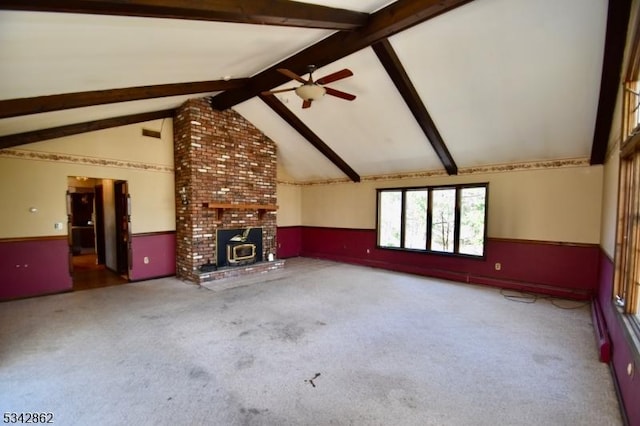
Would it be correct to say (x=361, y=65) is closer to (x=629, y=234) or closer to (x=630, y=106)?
(x=630, y=106)

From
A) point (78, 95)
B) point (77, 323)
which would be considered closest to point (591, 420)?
point (77, 323)

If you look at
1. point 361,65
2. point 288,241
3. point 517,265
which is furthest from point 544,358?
point 288,241

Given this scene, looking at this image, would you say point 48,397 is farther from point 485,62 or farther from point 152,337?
point 485,62

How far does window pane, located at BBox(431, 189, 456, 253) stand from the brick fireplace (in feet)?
12.1

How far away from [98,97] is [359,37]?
3.30 metres

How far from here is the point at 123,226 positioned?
19.7 ft

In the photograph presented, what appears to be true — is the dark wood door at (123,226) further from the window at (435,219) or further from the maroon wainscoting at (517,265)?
the window at (435,219)

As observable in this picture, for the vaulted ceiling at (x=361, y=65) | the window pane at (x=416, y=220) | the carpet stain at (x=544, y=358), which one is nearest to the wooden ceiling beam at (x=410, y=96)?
the vaulted ceiling at (x=361, y=65)

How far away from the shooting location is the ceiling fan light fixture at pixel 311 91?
12.0ft

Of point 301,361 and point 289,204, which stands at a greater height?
point 289,204

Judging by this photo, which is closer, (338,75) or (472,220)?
(338,75)

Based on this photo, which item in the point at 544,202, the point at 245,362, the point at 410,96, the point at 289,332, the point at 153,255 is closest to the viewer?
the point at 245,362

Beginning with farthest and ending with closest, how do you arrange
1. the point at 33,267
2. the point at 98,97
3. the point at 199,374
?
the point at 33,267, the point at 98,97, the point at 199,374

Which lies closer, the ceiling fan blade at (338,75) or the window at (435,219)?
the ceiling fan blade at (338,75)
